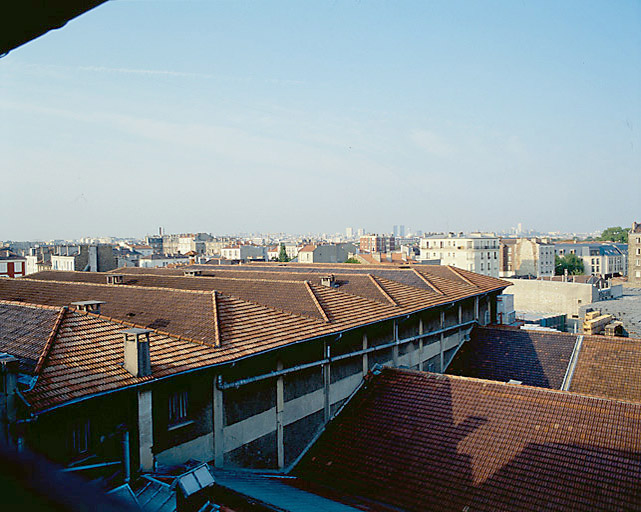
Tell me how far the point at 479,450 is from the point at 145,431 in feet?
21.2

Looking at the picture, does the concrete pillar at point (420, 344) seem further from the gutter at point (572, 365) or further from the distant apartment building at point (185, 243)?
the distant apartment building at point (185, 243)

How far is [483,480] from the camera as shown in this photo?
9711 millimetres

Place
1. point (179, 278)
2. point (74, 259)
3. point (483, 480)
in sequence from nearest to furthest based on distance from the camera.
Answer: point (483, 480) → point (179, 278) → point (74, 259)

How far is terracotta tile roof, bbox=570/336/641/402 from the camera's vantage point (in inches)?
587

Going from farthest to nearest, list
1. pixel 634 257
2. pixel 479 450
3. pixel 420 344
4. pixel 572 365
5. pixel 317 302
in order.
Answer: pixel 634 257, pixel 420 344, pixel 572 365, pixel 317 302, pixel 479 450

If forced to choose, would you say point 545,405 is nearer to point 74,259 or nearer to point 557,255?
point 74,259

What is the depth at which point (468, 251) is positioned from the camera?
2837 inches

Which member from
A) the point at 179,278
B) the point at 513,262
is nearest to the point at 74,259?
the point at 179,278

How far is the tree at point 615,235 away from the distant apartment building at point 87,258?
119 m

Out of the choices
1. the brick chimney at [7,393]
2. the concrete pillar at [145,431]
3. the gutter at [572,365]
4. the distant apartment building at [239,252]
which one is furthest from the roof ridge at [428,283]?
the distant apartment building at [239,252]

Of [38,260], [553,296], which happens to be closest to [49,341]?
[553,296]

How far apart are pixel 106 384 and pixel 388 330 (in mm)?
9036

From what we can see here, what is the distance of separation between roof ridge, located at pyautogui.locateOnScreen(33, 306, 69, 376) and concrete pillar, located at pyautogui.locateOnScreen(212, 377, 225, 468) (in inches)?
116

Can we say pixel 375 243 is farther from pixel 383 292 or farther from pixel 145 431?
pixel 145 431
